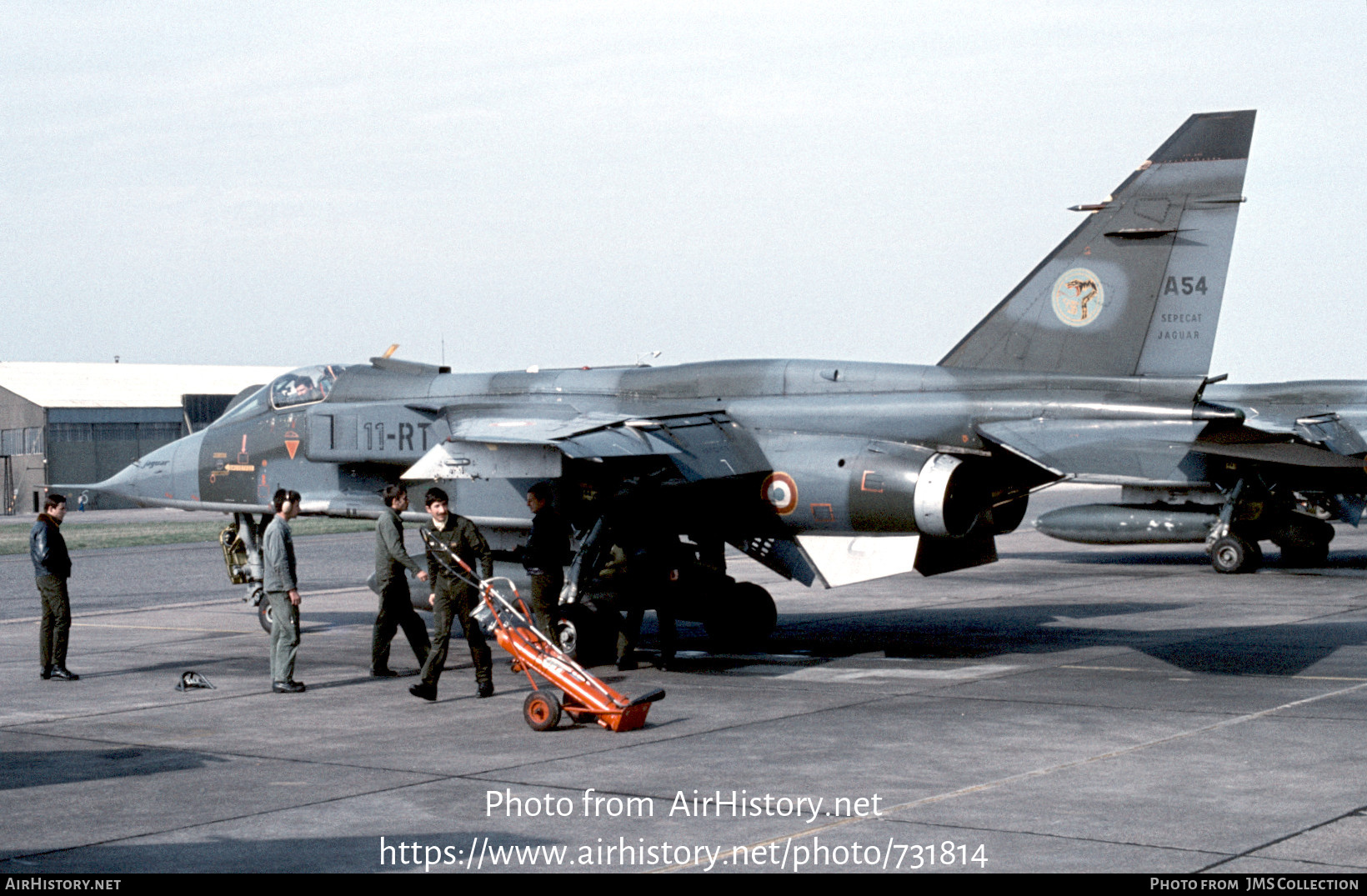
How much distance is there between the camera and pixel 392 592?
44.4 feet

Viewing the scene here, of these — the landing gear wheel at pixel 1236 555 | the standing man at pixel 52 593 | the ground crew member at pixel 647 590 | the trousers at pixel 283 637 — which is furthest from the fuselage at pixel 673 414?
the landing gear wheel at pixel 1236 555

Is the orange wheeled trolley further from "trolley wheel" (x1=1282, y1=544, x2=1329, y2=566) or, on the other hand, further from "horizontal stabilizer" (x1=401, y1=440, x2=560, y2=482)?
"trolley wheel" (x1=1282, y1=544, x2=1329, y2=566)

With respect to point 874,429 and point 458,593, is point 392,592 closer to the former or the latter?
point 458,593

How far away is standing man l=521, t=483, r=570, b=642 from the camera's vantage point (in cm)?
1284

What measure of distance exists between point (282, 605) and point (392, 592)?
42.0 inches

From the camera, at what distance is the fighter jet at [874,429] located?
1312cm

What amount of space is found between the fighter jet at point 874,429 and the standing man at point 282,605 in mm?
1301

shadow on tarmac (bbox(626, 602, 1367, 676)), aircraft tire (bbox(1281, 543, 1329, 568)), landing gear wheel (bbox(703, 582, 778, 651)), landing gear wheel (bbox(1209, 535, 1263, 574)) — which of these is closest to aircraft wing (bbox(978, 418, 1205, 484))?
shadow on tarmac (bbox(626, 602, 1367, 676))

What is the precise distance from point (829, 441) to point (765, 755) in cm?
515

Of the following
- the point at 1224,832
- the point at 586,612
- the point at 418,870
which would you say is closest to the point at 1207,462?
the point at 586,612

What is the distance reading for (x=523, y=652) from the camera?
1087cm

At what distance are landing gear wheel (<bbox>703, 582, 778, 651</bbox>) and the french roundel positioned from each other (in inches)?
74.9

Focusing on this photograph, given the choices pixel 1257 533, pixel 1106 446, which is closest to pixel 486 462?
pixel 1106 446

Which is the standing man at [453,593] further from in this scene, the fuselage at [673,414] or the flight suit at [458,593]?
the fuselage at [673,414]
